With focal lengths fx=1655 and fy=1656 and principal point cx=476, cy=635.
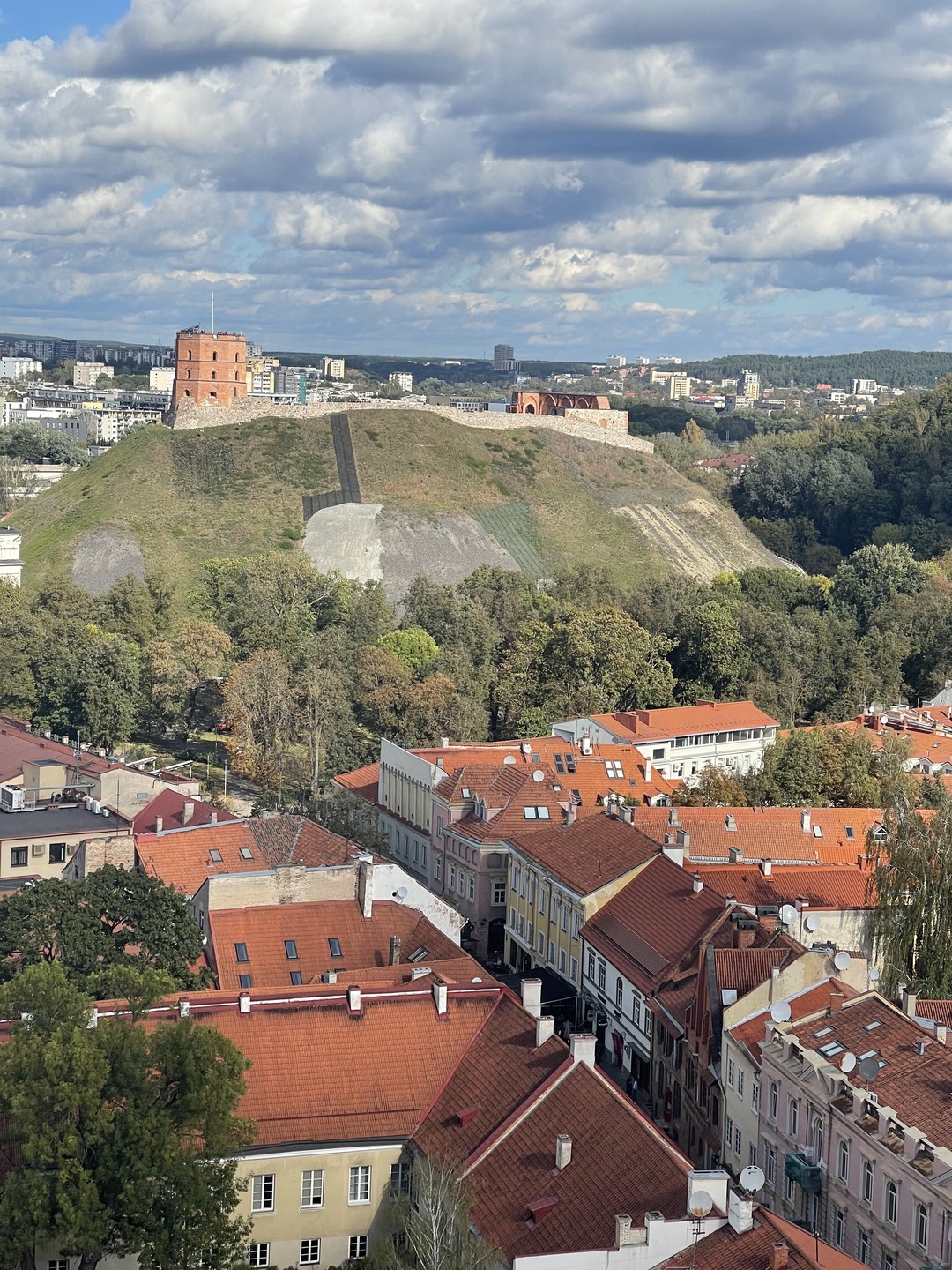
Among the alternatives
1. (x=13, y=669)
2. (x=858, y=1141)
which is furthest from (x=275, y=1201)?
(x=13, y=669)

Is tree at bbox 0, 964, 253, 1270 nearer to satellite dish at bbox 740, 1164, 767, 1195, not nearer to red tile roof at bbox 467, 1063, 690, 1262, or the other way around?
red tile roof at bbox 467, 1063, 690, 1262

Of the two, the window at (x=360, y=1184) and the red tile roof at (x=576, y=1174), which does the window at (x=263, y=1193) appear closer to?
the window at (x=360, y=1184)

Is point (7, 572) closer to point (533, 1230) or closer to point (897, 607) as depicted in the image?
point (897, 607)

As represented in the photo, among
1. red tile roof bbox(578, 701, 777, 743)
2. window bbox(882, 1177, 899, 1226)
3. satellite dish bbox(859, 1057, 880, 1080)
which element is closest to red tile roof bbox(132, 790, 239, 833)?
satellite dish bbox(859, 1057, 880, 1080)

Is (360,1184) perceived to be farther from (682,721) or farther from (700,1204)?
(682,721)

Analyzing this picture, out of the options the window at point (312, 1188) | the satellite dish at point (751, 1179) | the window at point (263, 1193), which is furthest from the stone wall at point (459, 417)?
the satellite dish at point (751, 1179)

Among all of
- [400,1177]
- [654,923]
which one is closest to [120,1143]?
[400,1177]
